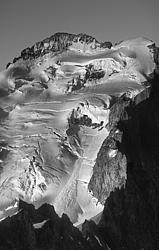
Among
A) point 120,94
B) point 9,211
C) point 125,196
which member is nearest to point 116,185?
point 125,196

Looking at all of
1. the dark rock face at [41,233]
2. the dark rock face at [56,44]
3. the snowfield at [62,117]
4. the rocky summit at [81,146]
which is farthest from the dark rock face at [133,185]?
the dark rock face at [56,44]

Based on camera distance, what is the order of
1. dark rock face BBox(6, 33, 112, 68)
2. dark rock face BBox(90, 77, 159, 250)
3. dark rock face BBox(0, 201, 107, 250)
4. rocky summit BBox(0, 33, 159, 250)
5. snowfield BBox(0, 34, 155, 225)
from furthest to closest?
dark rock face BBox(6, 33, 112, 68) → snowfield BBox(0, 34, 155, 225) → dark rock face BBox(90, 77, 159, 250) → rocky summit BBox(0, 33, 159, 250) → dark rock face BBox(0, 201, 107, 250)

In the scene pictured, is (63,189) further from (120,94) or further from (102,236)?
(120,94)

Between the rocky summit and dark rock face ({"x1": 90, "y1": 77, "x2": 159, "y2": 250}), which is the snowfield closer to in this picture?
the rocky summit

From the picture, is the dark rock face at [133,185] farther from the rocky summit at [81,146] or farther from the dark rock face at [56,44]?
the dark rock face at [56,44]

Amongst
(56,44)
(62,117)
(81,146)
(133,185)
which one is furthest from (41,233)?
(56,44)

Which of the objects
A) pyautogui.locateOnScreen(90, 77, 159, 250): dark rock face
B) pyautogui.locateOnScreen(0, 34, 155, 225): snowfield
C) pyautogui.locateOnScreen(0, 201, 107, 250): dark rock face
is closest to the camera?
pyautogui.locateOnScreen(0, 201, 107, 250): dark rock face

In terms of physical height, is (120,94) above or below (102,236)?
above

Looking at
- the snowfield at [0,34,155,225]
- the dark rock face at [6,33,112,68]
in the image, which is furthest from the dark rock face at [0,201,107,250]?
the dark rock face at [6,33,112,68]
